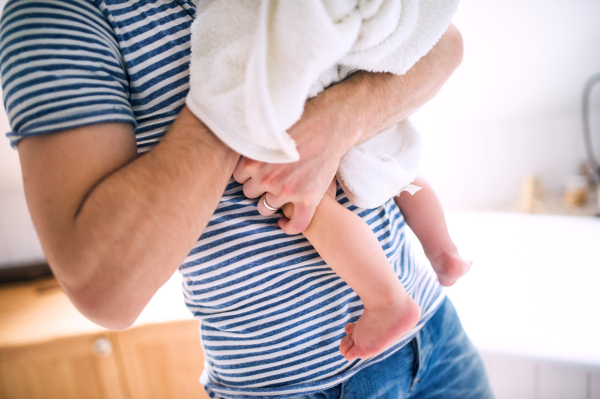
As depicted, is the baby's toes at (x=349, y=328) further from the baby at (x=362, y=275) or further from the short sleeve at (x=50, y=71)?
the short sleeve at (x=50, y=71)

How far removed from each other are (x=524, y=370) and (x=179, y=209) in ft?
3.81

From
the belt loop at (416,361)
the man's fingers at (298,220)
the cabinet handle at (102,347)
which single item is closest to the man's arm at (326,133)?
the man's fingers at (298,220)

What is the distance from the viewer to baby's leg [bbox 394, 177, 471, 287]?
0.61m

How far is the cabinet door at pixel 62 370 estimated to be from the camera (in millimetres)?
1134

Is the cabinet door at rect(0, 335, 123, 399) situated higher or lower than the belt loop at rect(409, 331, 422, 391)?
lower

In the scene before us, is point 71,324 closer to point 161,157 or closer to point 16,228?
point 16,228

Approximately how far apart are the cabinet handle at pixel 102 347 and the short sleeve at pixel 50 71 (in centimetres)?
108

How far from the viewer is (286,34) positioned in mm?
294

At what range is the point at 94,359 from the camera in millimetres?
1166

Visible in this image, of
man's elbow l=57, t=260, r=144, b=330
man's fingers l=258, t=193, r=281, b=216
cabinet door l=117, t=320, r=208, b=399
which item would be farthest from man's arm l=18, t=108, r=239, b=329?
cabinet door l=117, t=320, r=208, b=399

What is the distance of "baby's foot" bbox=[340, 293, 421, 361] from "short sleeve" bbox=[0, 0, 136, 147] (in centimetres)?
37

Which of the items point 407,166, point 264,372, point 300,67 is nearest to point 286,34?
point 300,67

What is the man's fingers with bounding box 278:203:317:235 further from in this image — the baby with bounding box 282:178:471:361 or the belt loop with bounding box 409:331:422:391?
the belt loop with bounding box 409:331:422:391

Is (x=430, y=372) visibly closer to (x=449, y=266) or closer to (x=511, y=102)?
(x=449, y=266)
